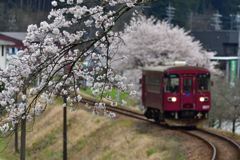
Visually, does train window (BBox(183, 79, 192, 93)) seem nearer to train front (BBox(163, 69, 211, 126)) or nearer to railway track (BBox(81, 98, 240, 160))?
train front (BBox(163, 69, 211, 126))

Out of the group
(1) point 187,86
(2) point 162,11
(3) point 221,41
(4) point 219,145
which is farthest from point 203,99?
(2) point 162,11

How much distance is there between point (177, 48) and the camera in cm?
3438

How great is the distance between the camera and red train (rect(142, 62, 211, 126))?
1603 cm

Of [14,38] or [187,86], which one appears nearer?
[187,86]

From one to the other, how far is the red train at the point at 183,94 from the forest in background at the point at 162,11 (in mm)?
3001

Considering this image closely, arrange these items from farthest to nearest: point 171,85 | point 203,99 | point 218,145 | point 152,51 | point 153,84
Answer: point 152,51
point 153,84
point 203,99
point 171,85
point 218,145

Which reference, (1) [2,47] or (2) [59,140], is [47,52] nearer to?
(2) [59,140]

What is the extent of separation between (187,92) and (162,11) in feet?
167

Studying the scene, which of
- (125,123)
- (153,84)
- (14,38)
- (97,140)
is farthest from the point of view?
(14,38)

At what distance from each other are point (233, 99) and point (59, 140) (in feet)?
48.3

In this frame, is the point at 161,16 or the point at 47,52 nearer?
the point at 47,52

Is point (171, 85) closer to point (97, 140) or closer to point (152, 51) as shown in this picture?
point (97, 140)

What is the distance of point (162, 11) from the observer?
65562 mm

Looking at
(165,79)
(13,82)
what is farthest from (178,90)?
(13,82)
